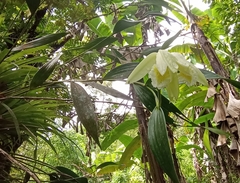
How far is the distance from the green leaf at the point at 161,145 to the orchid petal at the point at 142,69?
0.23ft

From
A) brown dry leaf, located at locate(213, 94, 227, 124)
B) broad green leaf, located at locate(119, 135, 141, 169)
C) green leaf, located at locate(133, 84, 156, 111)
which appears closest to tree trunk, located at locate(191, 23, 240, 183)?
brown dry leaf, located at locate(213, 94, 227, 124)

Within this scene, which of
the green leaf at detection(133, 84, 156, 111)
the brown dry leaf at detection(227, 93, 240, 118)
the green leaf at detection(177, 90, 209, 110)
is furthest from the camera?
the green leaf at detection(177, 90, 209, 110)

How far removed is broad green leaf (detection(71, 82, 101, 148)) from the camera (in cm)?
39

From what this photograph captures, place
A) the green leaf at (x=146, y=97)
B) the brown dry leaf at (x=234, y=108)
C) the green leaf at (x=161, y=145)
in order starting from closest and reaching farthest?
the green leaf at (x=161, y=145) → the green leaf at (x=146, y=97) → the brown dry leaf at (x=234, y=108)

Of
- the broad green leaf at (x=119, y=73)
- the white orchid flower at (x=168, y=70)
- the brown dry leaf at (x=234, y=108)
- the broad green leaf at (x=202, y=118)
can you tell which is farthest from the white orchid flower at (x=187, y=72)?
the broad green leaf at (x=202, y=118)

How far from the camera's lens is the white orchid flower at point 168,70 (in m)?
0.38

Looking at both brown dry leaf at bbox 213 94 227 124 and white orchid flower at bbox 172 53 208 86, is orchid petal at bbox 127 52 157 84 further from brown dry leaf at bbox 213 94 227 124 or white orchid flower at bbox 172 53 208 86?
brown dry leaf at bbox 213 94 227 124

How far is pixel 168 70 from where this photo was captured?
0.40 m

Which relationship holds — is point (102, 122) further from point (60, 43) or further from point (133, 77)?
point (133, 77)

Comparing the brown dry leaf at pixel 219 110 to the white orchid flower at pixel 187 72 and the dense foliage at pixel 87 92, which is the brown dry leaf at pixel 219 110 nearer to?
the dense foliage at pixel 87 92

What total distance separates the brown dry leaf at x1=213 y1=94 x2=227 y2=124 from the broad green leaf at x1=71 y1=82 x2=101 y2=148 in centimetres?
58

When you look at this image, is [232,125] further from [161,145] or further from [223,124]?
[161,145]

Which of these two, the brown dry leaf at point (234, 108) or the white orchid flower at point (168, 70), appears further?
the brown dry leaf at point (234, 108)

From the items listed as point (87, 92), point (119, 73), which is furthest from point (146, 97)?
point (87, 92)
